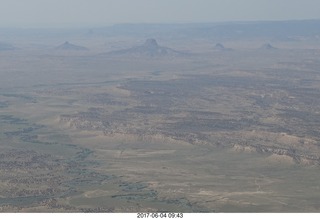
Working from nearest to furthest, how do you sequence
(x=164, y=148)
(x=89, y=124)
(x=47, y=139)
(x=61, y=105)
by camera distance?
(x=164, y=148)
(x=47, y=139)
(x=89, y=124)
(x=61, y=105)

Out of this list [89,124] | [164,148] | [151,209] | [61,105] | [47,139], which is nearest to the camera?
[151,209]

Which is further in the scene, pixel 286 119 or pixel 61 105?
pixel 61 105

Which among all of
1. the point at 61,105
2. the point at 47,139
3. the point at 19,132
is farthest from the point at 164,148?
the point at 61,105

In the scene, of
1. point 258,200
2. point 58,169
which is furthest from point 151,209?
point 58,169

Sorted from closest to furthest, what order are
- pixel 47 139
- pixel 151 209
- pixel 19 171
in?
1. pixel 151 209
2. pixel 19 171
3. pixel 47 139

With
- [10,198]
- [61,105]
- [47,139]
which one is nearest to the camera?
[10,198]

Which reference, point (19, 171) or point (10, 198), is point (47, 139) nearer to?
point (19, 171)

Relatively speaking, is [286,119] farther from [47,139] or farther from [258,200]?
[258,200]

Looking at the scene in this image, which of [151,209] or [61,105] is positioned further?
[61,105]
